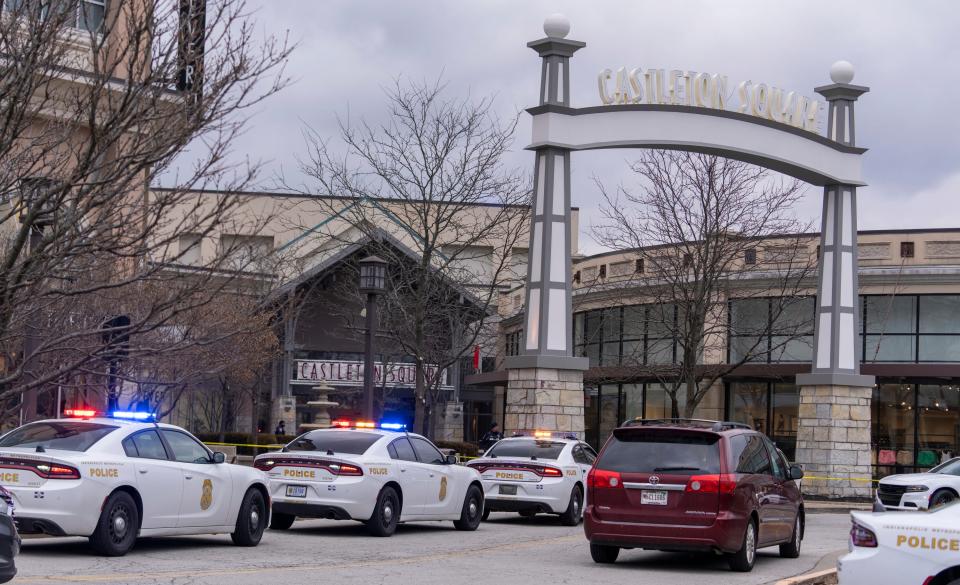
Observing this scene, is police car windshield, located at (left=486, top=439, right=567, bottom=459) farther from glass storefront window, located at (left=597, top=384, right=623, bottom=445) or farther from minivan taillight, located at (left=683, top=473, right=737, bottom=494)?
glass storefront window, located at (left=597, top=384, right=623, bottom=445)

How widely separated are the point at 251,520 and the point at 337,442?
2.42m

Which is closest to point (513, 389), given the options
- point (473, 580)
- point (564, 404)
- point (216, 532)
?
point (564, 404)

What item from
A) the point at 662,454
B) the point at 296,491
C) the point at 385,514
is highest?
the point at 662,454

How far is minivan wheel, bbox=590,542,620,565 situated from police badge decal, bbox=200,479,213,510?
4.36 meters

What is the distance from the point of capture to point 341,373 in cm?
5416

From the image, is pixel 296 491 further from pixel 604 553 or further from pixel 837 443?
pixel 837 443

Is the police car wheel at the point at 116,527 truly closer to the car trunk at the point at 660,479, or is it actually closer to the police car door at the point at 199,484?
the police car door at the point at 199,484

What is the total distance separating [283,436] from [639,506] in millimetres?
27856

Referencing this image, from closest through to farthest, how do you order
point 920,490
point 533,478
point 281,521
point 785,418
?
point 281,521 < point 533,478 < point 920,490 < point 785,418

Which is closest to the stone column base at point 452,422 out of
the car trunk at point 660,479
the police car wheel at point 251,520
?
the police car wheel at point 251,520

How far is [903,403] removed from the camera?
1624 inches

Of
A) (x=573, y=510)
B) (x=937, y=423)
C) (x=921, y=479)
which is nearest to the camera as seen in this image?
(x=573, y=510)

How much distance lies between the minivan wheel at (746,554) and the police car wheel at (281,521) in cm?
635

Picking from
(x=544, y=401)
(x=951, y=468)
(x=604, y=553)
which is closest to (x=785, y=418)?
(x=544, y=401)
